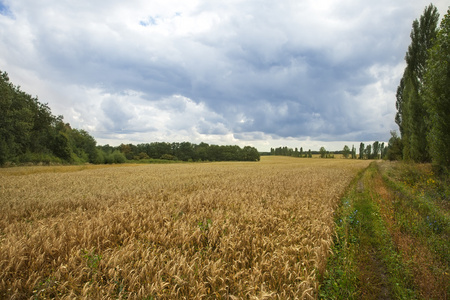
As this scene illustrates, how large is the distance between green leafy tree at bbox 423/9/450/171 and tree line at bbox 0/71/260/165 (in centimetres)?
4441

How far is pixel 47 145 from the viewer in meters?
48.8

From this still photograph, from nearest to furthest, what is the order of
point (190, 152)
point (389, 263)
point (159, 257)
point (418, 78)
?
point (159, 257) → point (389, 263) → point (418, 78) → point (190, 152)

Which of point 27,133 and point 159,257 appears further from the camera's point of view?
point 27,133

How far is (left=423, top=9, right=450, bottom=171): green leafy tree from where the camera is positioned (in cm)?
1309

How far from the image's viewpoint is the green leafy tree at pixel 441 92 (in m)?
13.1

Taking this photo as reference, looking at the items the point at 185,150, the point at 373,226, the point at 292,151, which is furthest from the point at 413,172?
the point at 292,151

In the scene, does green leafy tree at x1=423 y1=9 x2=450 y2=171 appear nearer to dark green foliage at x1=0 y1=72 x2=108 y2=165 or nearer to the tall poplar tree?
the tall poplar tree

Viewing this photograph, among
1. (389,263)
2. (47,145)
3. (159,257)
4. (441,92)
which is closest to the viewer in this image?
(159,257)

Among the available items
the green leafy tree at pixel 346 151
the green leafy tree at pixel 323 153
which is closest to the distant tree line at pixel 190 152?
the green leafy tree at pixel 323 153

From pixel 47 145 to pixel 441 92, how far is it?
215ft

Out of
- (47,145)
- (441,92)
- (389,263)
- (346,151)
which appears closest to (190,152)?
(47,145)

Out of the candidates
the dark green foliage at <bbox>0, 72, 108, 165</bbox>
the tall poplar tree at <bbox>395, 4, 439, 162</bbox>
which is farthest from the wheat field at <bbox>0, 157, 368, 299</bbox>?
the dark green foliage at <bbox>0, 72, 108, 165</bbox>

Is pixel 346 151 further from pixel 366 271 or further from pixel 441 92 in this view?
pixel 366 271

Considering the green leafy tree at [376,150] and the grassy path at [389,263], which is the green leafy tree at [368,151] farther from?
the grassy path at [389,263]
